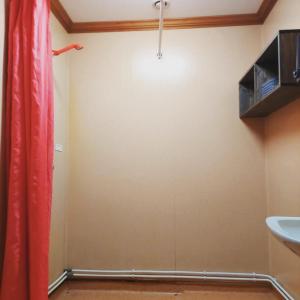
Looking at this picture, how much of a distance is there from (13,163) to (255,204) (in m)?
2.00

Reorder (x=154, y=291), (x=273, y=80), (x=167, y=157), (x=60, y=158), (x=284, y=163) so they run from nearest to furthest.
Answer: (x=273, y=80) < (x=284, y=163) < (x=154, y=291) < (x=60, y=158) < (x=167, y=157)

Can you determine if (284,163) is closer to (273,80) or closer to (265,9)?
(273,80)

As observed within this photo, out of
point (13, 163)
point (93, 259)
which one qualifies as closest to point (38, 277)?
point (13, 163)

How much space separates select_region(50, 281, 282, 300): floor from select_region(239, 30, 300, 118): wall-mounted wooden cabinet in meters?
1.52

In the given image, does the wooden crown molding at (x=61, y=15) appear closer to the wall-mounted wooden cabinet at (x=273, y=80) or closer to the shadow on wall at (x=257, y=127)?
the wall-mounted wooden cabinet at (x=273, y=80)

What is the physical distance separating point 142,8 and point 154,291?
2465 mm

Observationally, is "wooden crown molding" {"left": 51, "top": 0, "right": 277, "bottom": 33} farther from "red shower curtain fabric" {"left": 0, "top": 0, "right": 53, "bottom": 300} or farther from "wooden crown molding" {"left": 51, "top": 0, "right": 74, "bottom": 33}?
"red shower curtain fabric" {"left": 0, "top": 0, "right": 53, "bottom": 300}

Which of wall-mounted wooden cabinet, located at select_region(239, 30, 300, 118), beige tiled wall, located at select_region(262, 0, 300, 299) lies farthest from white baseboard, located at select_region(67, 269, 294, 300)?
wall-mounted wooden cabinet, located at select_region(239, 30, 300, 118)

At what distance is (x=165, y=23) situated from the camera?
8.58 ft

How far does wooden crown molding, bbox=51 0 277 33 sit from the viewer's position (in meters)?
2.51

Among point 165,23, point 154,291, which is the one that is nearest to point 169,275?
point 154,291

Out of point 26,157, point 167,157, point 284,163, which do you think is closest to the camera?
point 26,157

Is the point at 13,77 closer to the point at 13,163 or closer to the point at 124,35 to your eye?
the point at 13,163

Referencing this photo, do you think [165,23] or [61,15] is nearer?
[61,15]
